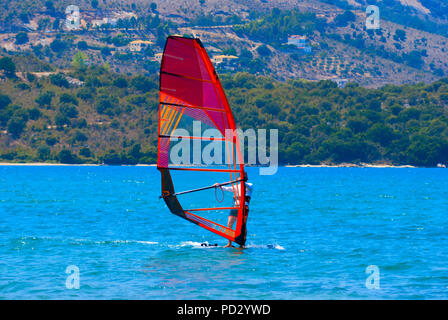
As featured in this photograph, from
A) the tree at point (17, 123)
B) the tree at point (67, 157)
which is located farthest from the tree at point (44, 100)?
the tree at point (67, 157)

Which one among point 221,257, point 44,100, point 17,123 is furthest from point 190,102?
point 44,100

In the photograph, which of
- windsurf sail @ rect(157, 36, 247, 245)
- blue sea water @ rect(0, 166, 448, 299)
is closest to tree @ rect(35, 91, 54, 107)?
blue sea water @ rect(0, 166, 448, 299)

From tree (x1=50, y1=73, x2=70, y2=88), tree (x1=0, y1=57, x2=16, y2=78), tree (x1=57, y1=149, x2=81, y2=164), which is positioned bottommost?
tree (x1=57, y1=149, x2=81, y2=164)

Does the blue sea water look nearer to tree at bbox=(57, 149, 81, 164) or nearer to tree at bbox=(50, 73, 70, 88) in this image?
tree at bbox=(57, 149, 81, 164)

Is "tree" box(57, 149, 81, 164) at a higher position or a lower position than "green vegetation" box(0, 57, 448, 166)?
lower

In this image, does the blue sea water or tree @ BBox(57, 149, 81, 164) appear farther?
tree @ BBox(57, 149, 81, 164)

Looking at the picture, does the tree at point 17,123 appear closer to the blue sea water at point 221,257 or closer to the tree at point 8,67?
the tree at point 8,67

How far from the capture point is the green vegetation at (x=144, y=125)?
162 m

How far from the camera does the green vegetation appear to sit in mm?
161500

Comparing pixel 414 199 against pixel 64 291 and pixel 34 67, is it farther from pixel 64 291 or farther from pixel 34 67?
pixel 34 67

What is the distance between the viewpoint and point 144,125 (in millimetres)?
166250

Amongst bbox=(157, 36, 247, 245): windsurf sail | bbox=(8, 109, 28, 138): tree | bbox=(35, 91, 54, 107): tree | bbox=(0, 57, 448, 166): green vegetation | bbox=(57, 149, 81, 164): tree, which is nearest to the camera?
bbox=(157, 36, 247, 245): windsurf sail

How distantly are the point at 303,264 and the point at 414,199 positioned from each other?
166 ft

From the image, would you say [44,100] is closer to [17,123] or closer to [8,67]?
[17,123]
